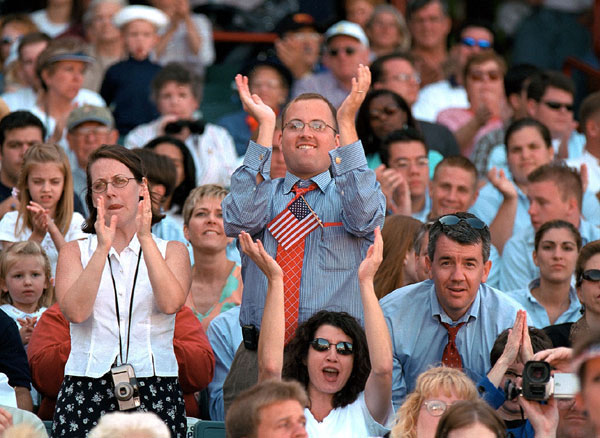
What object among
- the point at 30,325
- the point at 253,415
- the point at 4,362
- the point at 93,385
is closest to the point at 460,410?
the point at 253,415

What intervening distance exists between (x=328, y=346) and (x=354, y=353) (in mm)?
165

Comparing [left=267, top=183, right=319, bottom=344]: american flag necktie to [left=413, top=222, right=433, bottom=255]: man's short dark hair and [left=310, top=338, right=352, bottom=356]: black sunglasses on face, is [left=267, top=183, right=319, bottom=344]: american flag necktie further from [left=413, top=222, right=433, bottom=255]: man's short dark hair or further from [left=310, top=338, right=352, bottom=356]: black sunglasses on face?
[left=413, top=222, right=433, bottom=255]: man's short dark hair

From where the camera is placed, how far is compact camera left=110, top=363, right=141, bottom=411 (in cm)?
575

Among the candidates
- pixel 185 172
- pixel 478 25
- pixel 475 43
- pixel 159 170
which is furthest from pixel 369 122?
pixel 478 25

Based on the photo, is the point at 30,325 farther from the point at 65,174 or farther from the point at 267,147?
the point at 267,147

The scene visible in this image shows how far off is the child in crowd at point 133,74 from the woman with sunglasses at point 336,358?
5.62 meters

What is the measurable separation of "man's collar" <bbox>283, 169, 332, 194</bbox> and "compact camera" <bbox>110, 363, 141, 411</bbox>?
1289 millimetres

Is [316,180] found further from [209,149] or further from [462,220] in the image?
[209,149]

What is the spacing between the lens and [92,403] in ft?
19.4

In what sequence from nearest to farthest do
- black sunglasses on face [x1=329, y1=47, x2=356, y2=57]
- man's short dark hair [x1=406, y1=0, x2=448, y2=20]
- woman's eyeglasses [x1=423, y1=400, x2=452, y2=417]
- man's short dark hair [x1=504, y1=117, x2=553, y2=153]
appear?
woman's eyeglasses [x1=423, y1=400, x2=452, y2=417] < man's short dark hair [x1=504, y1=117, x2=553, y2=153] < black sunglasses on face [x1=329, y1=47, x2=356, y2=57] < man's short dark hair [x1=406, y1=0, x2=448, y2=20]

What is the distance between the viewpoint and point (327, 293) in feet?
20.7

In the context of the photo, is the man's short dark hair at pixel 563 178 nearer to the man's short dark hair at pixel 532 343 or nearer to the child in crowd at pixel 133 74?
the man's short dark hair at pixel 532 343

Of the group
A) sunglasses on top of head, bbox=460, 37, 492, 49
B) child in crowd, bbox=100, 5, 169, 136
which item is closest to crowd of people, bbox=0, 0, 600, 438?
child in crowd, bbox=100, 5, 169, 136

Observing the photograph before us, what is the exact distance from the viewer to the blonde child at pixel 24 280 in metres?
7.41
